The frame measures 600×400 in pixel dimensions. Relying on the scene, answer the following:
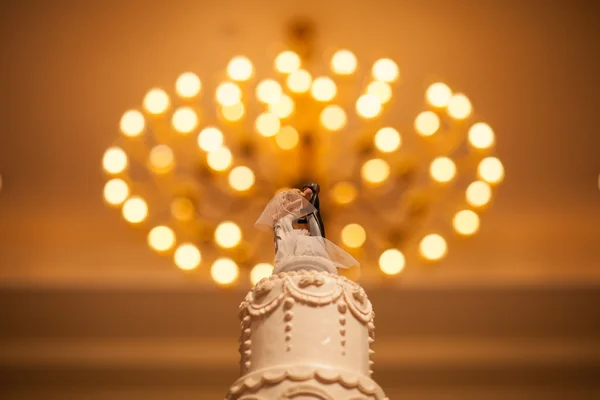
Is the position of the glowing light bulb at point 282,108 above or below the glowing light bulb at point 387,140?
above

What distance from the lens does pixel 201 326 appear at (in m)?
7.38

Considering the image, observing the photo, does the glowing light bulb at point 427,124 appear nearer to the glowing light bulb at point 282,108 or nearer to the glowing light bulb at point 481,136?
the glowing light bulb at point 481,136

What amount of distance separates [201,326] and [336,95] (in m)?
3.71

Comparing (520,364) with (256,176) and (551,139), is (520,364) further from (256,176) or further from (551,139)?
(256,176)

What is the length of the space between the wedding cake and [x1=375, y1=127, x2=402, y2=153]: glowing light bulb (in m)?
1.72

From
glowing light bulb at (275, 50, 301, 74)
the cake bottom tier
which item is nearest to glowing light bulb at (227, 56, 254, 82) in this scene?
glowing light bulb at (275, 50, 301, 74)

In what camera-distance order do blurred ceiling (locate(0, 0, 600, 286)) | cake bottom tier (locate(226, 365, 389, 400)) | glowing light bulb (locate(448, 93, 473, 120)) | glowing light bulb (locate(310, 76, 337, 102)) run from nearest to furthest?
cake bottom tier (locate(226, 365, 389, 400)) → glowing light bulb (locate(310, 76, 337, 102)) → glowing light bulb (locate(448, 93, 473, 120)) → blurred ceiling (locate(0, 0, 600, 286))

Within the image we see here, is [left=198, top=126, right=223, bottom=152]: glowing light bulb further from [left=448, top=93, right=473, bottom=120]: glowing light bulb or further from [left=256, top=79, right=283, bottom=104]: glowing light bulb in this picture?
[left=448, top=93, right=473, bottom=120]: glowing light bulb

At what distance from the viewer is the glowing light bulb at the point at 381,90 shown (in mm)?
4277

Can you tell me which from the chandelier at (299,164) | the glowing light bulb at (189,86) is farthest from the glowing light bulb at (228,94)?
the glowing light bulb at (189,86)

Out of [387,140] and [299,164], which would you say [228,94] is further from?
[387,140]

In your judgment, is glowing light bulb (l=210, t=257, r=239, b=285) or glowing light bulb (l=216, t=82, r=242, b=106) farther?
glowing light bulb (l=216, t=82, r=242, b=106)

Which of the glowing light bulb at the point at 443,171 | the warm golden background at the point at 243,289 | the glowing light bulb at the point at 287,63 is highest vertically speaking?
the warm golden background at the point at 243,289

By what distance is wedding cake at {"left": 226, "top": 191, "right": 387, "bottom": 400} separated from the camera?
7.07ft
